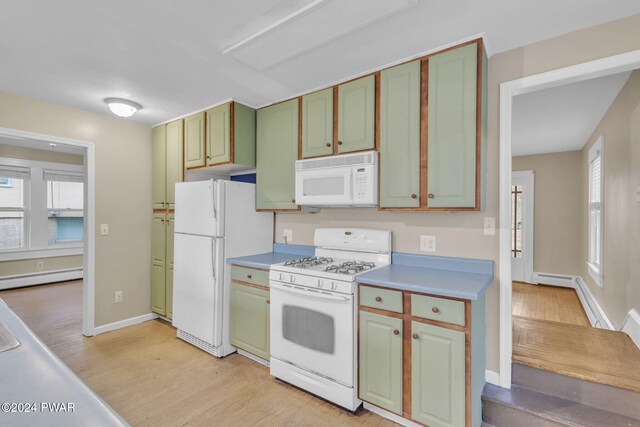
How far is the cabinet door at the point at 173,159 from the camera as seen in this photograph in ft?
11.6

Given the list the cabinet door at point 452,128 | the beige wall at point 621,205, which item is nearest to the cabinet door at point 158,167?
the cabinet door at point 452,128

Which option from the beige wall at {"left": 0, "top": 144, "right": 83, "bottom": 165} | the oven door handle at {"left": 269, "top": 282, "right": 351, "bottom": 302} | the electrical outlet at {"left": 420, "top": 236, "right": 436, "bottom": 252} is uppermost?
the beige wall at {"left": 0, "top": 144, "right": 83, "bottom": 165}

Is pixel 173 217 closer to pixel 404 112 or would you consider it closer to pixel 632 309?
pixel 404 112

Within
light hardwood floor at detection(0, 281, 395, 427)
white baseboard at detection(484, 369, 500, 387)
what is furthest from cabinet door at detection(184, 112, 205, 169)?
white baseboard at detection(484, 369, 500, 387)

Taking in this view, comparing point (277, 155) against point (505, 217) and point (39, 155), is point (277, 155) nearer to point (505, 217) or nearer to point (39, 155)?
point (505, 217)

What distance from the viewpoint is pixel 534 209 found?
572 centimetres

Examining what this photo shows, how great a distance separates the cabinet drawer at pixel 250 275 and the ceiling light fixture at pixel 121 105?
1.81 metres

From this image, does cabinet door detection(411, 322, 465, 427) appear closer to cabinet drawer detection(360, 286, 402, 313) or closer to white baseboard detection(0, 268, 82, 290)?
cabinet drawer detection(360, 286, 402, 313)

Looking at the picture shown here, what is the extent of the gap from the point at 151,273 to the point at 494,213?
372 cm

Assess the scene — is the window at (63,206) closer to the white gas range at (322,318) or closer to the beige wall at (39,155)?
the beige wall at (39,155)

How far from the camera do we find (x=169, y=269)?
11.8ft

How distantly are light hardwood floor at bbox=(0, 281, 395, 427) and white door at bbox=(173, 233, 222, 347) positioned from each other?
0.23 metres

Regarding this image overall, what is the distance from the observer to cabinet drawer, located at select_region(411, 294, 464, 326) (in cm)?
173

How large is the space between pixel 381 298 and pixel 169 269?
2.65m
